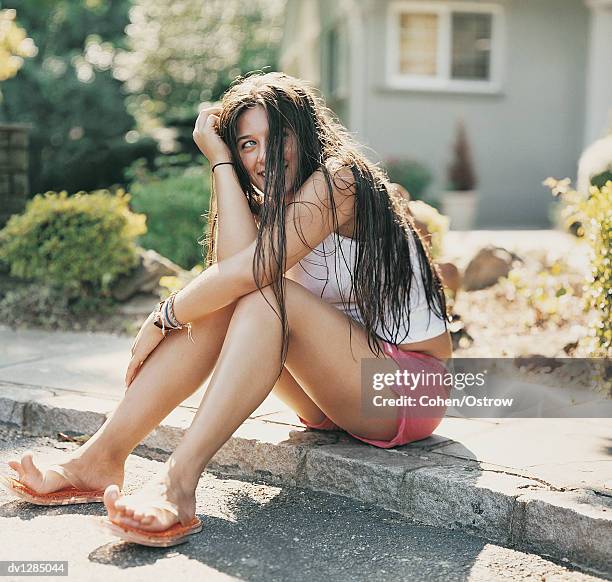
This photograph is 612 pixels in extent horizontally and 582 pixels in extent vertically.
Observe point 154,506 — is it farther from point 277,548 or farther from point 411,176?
point 411,176

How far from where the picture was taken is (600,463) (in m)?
2.68

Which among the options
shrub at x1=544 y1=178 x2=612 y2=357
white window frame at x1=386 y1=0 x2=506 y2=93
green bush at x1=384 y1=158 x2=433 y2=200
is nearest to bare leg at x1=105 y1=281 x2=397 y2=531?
shrub at x1=544 y1=178 x2=612 y2=357

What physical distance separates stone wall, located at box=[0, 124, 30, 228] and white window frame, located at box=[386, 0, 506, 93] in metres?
5.90

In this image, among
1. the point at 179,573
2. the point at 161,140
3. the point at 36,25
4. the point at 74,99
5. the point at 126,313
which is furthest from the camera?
the point at 36,25

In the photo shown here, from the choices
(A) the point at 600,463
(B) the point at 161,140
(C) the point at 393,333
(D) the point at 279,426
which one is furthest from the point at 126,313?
(B) the point at 161,140

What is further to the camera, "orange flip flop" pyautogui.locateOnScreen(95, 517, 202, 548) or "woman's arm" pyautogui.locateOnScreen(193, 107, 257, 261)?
"woman's arm" pyautogui.locateOnScreen(193, 107, 257, 261)

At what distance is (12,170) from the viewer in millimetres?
6785

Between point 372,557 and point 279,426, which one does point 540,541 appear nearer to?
point 372,557

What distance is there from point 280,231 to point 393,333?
1.67 feet

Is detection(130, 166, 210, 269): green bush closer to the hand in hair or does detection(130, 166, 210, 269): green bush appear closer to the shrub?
the shrub

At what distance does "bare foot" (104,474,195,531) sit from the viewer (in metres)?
2.23

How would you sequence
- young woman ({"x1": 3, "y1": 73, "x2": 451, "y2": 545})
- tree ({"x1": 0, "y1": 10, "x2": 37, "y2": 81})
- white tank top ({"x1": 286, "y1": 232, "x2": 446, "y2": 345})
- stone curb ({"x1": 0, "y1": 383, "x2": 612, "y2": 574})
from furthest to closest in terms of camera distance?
tree ({"x1": 0, "y1": 10, "x2": 37, "y2": 81}) < white tank top ({"x1": 286, "y1": 232, "x2": 446, "y2": 345}) < young woman ({"x1": 3, "y1": 73, "x2": 451, "y2": 545}) < stone curb ({"x1": 0, "y1": 383, "x2": 612, "y2": 574})

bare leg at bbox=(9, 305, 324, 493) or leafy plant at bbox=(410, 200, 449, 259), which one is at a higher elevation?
leafy plant at bbox=(410, 200, 449, 259)

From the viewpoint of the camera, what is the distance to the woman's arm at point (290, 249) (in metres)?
2.55
